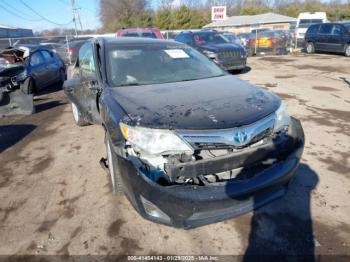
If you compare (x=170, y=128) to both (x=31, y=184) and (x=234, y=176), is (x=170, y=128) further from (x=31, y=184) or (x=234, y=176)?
(x=31, y=184)

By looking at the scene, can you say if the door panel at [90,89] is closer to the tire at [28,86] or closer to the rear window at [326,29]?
the tire at [28,86]

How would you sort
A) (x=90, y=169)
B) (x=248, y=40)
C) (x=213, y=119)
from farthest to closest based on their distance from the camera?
(x=248, y=40) < (x=90, y=169) < (x=213, y=119)

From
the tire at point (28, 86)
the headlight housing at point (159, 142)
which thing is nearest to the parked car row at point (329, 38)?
the tire at point (28, 86)

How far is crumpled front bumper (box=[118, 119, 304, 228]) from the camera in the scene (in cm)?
216

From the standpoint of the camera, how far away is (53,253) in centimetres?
247

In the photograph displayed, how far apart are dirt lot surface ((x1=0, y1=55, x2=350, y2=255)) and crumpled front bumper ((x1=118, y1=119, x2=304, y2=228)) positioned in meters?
0.34

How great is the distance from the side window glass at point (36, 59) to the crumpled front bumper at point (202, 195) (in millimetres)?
7661

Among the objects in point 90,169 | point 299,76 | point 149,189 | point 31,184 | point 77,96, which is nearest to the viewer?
point 149,189

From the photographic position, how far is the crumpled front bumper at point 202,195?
2156 mm

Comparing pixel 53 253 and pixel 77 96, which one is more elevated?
pixel 77 96

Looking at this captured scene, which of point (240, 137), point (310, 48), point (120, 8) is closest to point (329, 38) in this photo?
point (310, 48)

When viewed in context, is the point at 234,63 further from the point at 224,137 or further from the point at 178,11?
the point at 178,11

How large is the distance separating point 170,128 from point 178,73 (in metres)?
1.59

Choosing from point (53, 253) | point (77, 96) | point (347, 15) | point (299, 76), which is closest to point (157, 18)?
point (347, 15)
